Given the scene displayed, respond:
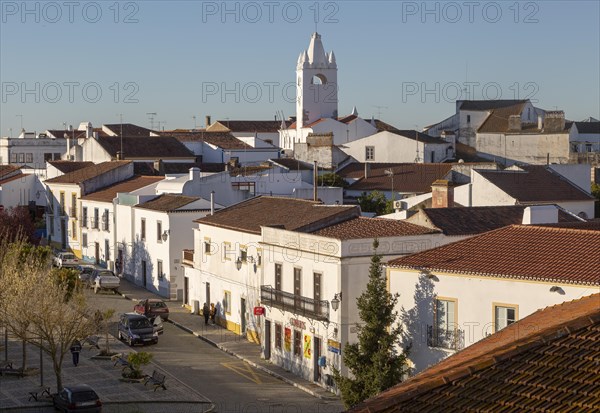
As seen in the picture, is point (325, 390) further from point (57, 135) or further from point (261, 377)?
point (57, 135)

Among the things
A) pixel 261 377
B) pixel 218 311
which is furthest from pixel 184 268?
pixel 261 377

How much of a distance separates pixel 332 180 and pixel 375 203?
29.6 ft

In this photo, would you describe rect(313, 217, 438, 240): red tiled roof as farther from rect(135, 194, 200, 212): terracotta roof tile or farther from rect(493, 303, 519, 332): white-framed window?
rect(135, 194, 200, 212): terracotta roof tile

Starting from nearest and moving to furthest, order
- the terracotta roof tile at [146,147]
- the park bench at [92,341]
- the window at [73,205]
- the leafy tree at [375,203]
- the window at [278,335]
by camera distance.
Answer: the window at [278,335] → the park bench at [92,341] → the leafy tree at [375,203] → the window at [73,205] → the terracotta roof tile at [146,147]

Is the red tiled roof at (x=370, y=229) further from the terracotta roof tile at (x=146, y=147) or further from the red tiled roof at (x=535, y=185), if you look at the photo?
the terracotta roof tile at (x=146, y=147)

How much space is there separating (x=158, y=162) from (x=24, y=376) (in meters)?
38.3

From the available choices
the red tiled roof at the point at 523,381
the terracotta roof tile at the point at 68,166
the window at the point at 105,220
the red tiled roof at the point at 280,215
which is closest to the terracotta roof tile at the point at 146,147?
the terracotta roof tile at the point at 68,166

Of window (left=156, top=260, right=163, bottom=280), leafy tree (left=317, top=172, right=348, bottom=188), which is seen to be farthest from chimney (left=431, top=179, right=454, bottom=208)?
leafy tree (left=317, top=172, right=348, bottom=188)

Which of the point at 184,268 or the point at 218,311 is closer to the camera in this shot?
the point at 218,311

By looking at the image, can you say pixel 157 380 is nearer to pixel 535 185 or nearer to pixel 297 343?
pixel 297 343

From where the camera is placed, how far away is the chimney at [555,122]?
8912 centimetres

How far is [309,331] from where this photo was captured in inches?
1368

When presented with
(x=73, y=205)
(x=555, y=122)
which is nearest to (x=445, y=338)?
(x=73, y=205)

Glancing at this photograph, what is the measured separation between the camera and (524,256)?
28.1 metres
